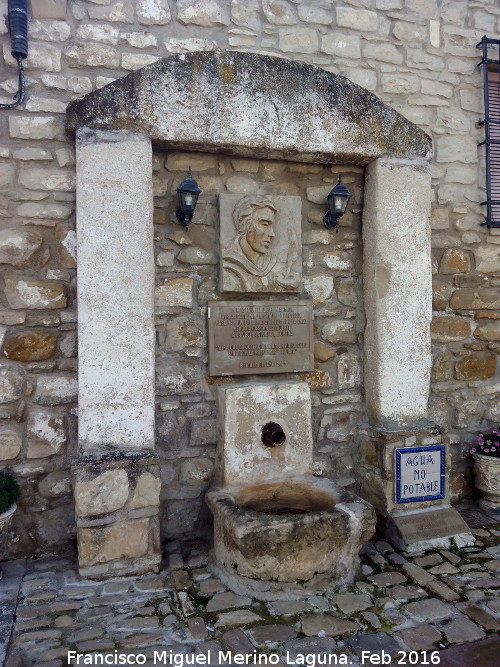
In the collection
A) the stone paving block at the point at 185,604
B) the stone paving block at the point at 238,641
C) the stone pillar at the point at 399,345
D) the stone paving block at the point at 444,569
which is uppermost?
the stone pillar at the point at 399,345

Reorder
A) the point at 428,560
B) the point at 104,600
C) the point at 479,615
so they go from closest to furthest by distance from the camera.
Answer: the point at 479,615
the point at 104,600
the point at 428,560

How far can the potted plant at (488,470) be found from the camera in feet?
12.3

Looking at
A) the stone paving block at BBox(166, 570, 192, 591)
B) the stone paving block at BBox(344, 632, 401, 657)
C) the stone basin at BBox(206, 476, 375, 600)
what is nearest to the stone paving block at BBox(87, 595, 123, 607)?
the stone paving block at BBox(166, 570, 192, 591)

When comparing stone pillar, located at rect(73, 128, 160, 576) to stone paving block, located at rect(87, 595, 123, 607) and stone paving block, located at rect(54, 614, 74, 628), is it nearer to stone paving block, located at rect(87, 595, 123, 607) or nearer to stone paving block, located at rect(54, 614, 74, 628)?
stone paving block, located at rect(87, 595, 123, 607)

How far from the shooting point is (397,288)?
3494 millimetres

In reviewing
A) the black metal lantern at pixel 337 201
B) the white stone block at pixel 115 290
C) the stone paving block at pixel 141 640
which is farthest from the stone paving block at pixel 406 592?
the black metal lantern at pixel 337 201

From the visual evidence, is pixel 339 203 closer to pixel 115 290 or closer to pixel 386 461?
pixel 115 290

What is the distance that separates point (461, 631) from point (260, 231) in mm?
2407

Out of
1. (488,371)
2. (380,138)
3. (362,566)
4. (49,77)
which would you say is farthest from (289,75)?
(362,566)

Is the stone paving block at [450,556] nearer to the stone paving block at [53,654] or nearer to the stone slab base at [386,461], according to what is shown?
the stone slab base at [386,461]

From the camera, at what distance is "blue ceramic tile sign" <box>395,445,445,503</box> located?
3.40m

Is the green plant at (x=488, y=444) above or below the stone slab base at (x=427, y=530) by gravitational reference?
above

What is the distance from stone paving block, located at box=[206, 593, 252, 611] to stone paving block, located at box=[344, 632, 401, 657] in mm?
544

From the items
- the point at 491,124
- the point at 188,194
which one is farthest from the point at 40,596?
the point at 491,124
